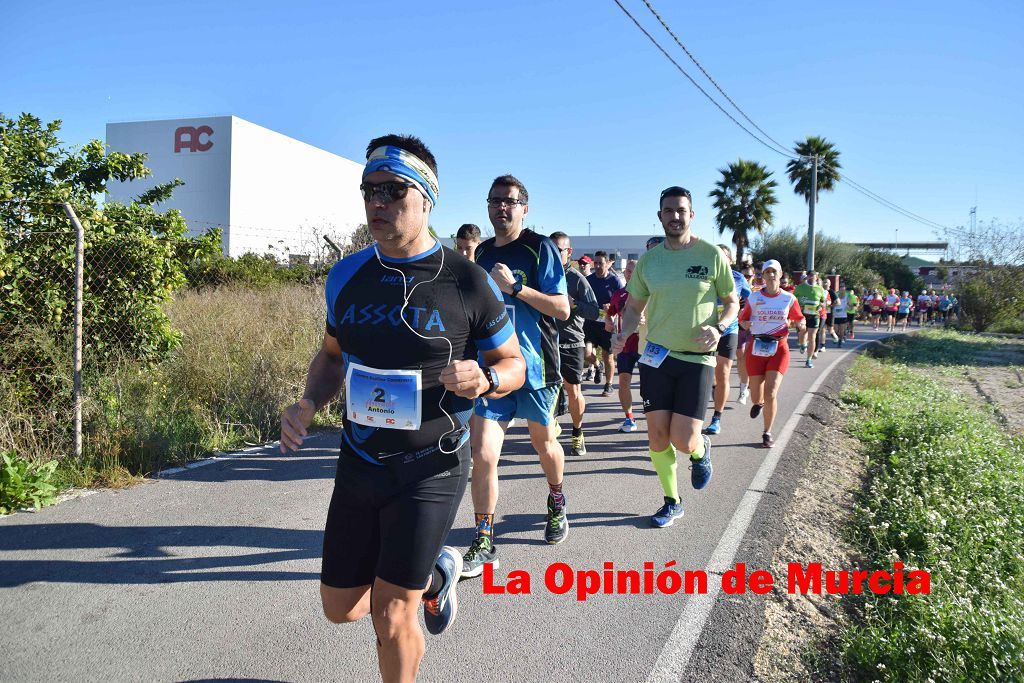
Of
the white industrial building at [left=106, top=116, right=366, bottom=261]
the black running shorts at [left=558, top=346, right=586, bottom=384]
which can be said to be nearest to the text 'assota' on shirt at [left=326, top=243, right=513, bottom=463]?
→ the black running shorts at [left=558, top=346, right=586, bottom=384]

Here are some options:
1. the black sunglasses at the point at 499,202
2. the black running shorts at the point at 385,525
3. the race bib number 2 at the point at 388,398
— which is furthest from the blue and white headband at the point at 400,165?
the black sunglasses at the point at 499,202

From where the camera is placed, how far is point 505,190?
165 inches

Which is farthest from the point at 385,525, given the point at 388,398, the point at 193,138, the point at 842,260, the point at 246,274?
the point at 842,260

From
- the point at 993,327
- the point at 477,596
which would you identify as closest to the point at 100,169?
the point at 477,596

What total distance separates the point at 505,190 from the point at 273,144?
125 ft

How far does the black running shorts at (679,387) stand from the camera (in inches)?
180

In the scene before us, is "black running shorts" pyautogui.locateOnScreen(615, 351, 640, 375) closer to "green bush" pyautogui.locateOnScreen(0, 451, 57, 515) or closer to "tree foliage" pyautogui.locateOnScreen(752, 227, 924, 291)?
"green bush" pyautogui.locateOnScreen(0, 451, 57, 515)

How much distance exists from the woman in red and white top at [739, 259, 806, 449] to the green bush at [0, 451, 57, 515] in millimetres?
6452

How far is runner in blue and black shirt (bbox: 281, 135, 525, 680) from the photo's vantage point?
228 cm

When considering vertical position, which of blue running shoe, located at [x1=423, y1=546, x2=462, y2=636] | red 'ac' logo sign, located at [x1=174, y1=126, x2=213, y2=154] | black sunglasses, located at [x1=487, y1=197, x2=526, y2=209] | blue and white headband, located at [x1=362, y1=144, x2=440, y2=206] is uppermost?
red 'ac' logo sign, located at [x1=174, y1=126, x2=213, y2=154]

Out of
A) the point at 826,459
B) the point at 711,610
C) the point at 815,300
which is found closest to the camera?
the point at 711,610

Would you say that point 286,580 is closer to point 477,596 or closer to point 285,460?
point 477,596

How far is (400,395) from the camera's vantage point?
2.34 metres

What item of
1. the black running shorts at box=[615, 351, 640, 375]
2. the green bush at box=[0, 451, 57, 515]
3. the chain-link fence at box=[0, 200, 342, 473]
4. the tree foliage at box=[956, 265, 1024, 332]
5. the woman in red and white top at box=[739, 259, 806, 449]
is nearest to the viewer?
the green bush at box=[0, 451, 57, 515]
